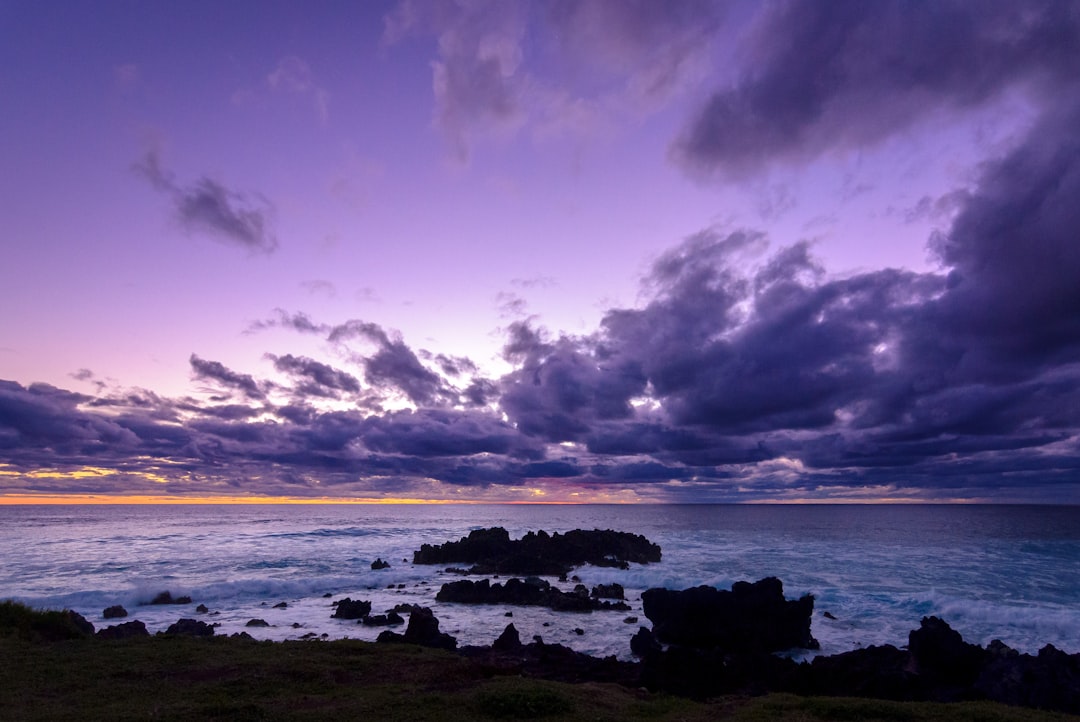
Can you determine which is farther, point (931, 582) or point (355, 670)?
point (931, 582)

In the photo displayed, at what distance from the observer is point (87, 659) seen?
22.5 m

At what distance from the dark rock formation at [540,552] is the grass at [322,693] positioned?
43103 millimetres

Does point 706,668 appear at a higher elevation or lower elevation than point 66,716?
lower

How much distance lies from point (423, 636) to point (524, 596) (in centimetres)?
1788

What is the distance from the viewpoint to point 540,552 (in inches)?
2771

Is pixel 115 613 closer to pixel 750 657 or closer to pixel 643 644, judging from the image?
pixel 643 644

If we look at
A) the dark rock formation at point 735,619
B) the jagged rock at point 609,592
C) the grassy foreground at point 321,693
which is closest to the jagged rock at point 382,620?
the grassy foreground at point 321,693

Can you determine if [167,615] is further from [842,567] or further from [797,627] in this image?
[842,567]

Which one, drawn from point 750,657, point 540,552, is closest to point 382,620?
point 750,657

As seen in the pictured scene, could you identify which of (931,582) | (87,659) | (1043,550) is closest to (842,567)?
(931,582)

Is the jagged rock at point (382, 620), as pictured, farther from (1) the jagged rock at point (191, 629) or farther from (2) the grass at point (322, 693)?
(2) the grass at point (322, 693)

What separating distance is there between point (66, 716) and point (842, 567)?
69889 mm

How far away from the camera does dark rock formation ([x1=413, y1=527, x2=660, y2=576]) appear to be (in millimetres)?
67000

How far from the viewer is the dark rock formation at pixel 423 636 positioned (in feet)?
96.5
